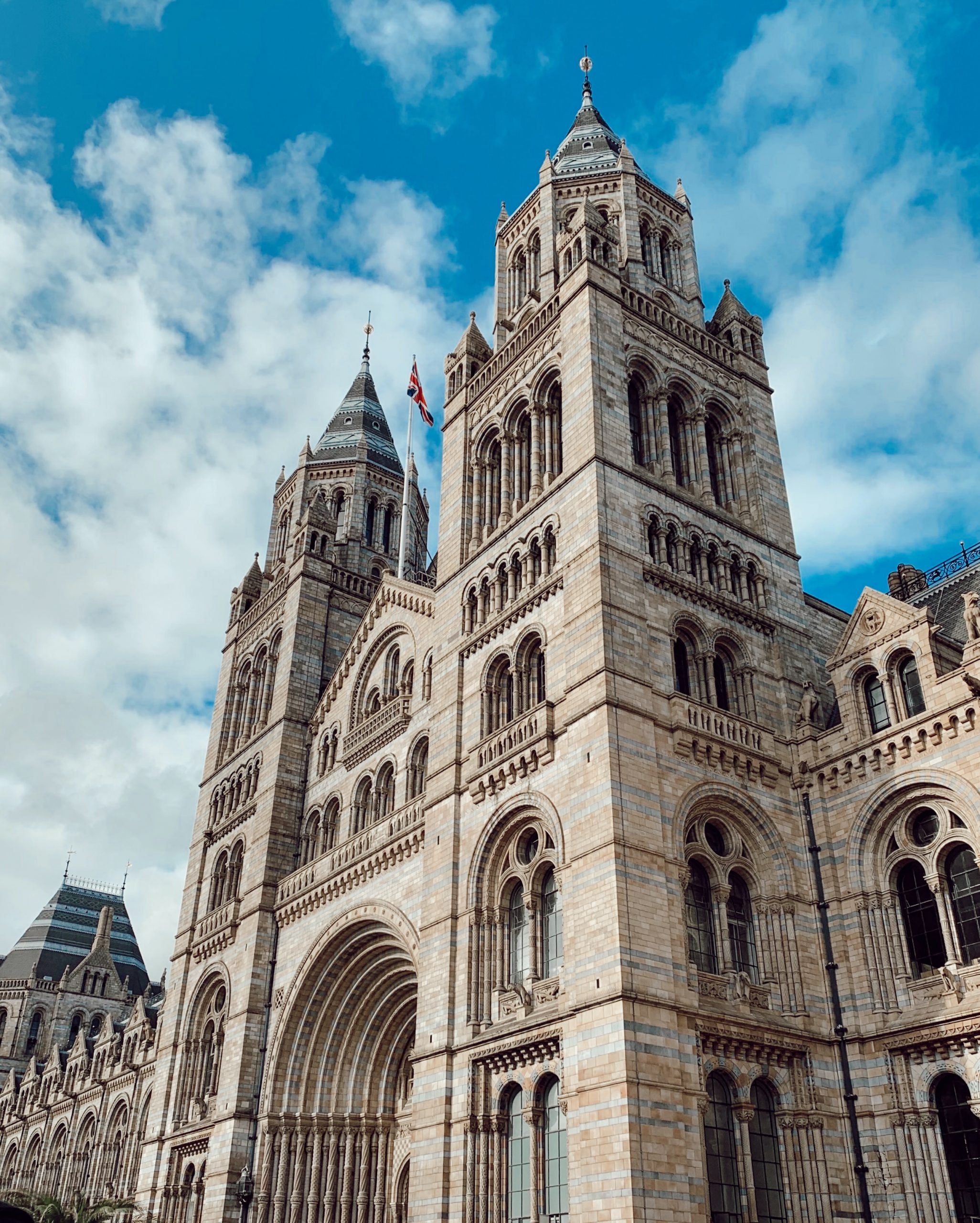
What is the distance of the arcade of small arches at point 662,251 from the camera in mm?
37281

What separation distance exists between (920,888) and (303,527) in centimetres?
2848

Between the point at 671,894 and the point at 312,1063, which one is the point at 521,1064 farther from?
the point at 312,1063

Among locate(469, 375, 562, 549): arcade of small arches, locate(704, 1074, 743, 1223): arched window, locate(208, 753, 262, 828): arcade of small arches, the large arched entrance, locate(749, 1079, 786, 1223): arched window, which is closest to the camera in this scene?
locate(704, 1074, 743, 1223): arched window

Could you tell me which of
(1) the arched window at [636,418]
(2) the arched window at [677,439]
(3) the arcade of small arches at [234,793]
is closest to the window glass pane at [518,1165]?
(1) the arched window at [636,418]

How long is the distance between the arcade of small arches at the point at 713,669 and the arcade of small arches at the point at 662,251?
13588mm

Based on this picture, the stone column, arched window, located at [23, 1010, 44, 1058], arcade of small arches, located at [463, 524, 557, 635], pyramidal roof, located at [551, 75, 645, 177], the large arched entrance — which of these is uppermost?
pyramidal roof, located at [551, 75, 645, 177]

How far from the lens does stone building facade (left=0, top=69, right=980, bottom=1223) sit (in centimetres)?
2283

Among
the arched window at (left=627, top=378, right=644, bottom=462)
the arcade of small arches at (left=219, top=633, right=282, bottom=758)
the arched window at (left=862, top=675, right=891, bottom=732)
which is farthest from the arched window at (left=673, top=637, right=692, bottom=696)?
the arcade of small arches at (left=219, top=633, right=282, bottom=758)

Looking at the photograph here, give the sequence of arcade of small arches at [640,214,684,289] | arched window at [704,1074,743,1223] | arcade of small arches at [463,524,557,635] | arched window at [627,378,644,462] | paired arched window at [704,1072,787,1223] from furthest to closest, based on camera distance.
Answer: arcade of small arches at [640,214,684,289]
arched window at [627,378,644,462]
arcade of small arches at [463,524,557,635]
paired arched window at [704,1072,787,1223]
arched window at [704,1074,743,1223]

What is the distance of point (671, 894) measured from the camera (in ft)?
77.8

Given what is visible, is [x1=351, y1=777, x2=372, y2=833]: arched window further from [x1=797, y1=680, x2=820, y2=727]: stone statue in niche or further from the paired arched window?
the paired arched window

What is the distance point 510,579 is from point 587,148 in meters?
18.1

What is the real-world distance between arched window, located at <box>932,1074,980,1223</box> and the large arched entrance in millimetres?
14874

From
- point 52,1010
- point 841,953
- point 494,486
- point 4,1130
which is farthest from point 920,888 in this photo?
point 52,1010
